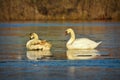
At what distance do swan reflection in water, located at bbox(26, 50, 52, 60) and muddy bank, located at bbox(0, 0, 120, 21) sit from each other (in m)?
34.0

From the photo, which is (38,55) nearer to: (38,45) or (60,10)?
(38,45)

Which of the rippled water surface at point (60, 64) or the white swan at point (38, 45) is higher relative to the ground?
the white swan at point (38, 45)

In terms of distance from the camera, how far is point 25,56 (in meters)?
14.0

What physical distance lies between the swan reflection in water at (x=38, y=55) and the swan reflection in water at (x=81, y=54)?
47 cm

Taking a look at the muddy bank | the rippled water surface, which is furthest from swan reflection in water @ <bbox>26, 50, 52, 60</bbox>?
the muddy bank

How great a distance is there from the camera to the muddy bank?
164 feet

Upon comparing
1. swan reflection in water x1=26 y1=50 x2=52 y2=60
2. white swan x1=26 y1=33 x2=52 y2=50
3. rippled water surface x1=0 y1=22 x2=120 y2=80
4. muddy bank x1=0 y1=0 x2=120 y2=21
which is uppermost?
muddy bank x1=0 y1=0 x2=120 y2=21

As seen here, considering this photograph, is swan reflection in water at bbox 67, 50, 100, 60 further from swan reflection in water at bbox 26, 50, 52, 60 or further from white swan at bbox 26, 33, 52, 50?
white swan at bbox 26, 33, 52, 50

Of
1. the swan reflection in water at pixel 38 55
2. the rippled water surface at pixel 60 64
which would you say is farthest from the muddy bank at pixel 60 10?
the swan reflection in water at pixel 38 55

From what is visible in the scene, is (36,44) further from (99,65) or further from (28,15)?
(28,15)

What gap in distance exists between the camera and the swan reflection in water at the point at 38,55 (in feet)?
44.8

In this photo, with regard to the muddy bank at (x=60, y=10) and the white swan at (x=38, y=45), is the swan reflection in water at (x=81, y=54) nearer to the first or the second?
the white swan at (x=38, y=45)

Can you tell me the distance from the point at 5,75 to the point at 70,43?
544cm

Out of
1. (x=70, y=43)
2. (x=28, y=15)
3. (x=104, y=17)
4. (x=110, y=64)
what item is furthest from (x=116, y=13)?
(x=110, y=64)
